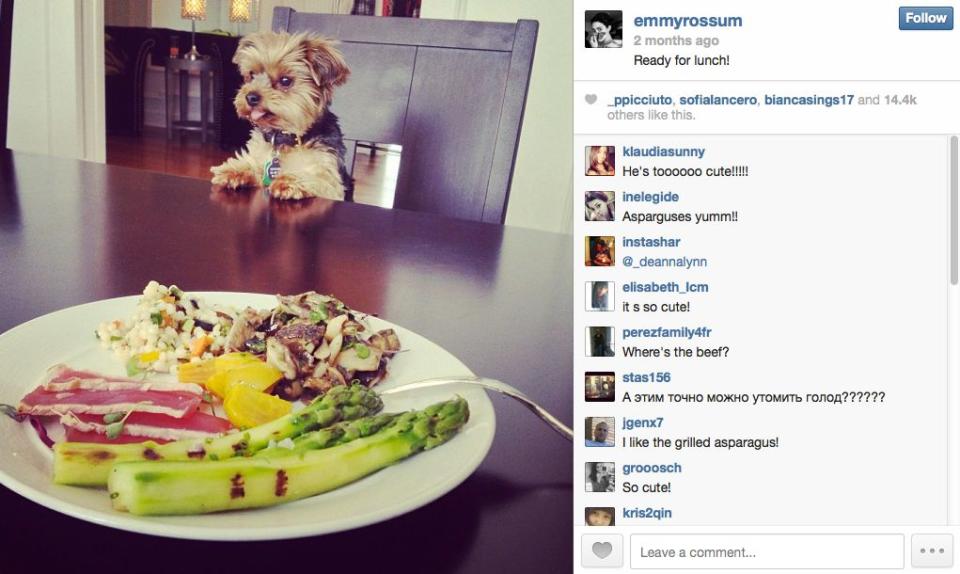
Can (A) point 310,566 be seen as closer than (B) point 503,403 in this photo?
Yes

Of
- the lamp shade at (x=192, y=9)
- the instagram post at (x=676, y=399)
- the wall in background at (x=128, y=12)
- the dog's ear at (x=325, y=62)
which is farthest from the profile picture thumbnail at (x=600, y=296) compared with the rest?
the wall in background at (x=128, y=12)

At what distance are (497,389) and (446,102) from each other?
0.97 meters

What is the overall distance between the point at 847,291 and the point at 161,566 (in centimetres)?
32

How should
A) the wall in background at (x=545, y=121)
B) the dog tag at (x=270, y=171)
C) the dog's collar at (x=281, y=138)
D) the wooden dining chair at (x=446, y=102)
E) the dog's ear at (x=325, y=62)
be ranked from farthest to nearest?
the wall in background at (x=545, y=121) < the dog's collar at (x=281, y=138) < the dog's ear at (x=325, y=62) < the dog tag at (x=270, y=171) < the wooden dining chair at (x=446, y=102)

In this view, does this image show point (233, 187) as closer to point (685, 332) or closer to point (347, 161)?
point (347, 161)

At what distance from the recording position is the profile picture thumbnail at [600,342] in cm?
38

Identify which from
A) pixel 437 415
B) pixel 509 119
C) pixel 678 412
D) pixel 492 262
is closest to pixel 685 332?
pixel 678 412

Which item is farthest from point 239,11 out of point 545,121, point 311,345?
point 311,345

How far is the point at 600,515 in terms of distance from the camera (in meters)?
0.36

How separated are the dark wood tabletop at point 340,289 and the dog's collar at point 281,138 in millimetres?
712

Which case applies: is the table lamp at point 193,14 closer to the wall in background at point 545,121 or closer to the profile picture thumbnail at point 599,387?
the wall in background at point 545,121

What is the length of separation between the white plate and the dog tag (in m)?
0.91

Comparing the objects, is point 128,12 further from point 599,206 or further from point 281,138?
point 599,206

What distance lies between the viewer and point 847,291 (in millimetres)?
367
